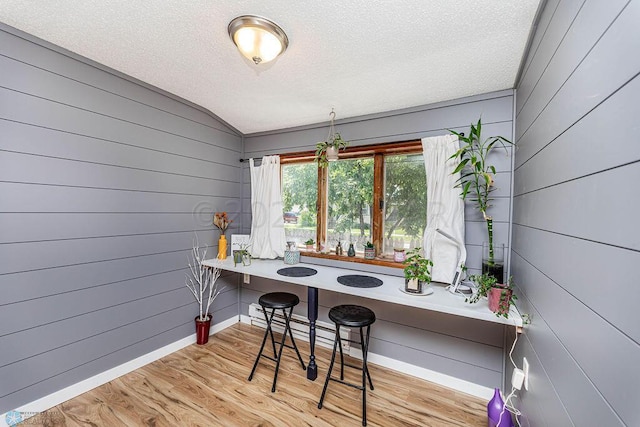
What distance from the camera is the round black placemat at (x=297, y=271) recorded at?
7.40 ft

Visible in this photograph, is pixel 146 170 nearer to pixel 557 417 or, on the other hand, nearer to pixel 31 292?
pixel 31 292

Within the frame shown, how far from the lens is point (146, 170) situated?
7.30 ft

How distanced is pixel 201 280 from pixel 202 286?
2.9 inches

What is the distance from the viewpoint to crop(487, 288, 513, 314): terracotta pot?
145cm

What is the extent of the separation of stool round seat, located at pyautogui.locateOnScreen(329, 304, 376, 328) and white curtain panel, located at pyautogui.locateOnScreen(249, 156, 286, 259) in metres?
1.15

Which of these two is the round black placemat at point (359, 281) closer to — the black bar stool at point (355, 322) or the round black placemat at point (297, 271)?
the black bar stool at point (355, 322)

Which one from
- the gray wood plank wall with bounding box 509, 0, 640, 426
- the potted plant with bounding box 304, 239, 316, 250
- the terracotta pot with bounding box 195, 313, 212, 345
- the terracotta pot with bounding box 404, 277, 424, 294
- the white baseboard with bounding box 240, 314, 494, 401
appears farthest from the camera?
the potted plant with bounding box 304, 239, 316, 250

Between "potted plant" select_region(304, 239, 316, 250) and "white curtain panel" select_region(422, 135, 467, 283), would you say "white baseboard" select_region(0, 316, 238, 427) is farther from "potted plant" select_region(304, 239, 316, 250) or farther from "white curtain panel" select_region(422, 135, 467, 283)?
"white curtain panel" select_region(422, 135, 467, 283)

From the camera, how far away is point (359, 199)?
2572mm

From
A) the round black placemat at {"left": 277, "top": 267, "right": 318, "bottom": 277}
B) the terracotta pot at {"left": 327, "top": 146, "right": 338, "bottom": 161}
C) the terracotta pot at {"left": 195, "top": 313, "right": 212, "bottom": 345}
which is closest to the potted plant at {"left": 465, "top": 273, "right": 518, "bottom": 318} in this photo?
the round black placemat at {"left": 277, "top": 267, "right": 318, "bottom": 277}

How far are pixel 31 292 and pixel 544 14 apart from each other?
10.7ft

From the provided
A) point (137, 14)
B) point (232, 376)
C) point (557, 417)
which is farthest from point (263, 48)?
point (232, 376)

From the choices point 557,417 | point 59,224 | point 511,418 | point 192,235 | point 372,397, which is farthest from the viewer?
point 192,235

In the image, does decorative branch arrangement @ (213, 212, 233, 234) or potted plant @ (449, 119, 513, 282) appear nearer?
potted plant @ (449, 119, 513, 282)
